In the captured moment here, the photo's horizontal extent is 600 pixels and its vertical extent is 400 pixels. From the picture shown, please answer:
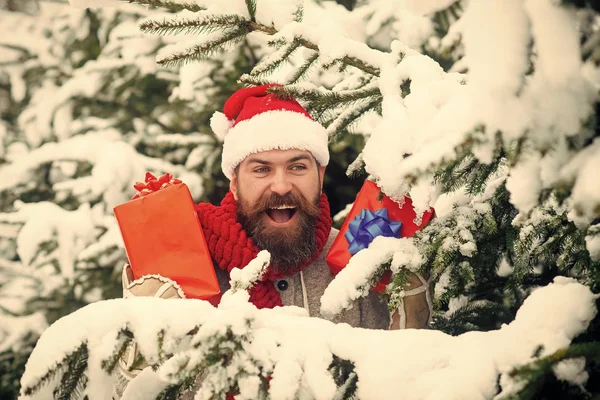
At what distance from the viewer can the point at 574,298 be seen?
0.98 meters

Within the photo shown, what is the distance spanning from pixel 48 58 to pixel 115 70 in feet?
2.20

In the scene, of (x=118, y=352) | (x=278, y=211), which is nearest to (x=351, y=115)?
(x=278, y=211)

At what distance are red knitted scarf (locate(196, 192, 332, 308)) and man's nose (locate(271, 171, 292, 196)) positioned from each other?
0.71 feet

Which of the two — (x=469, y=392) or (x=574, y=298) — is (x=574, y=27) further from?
(x=469, y=392)

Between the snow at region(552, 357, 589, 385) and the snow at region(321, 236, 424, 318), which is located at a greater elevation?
the snow at region(552, 357, 589, 385)

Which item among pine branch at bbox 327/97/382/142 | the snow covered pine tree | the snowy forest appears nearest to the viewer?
the snowy forest

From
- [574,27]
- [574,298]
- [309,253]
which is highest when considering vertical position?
[574,27]

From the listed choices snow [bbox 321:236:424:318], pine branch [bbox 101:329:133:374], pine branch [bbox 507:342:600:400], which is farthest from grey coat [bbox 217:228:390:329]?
pine branch [bbox 507:342:600:400]

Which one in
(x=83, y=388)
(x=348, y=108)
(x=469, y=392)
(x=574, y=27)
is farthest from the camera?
(x=348, y=108)

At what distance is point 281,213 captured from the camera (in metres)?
2.49

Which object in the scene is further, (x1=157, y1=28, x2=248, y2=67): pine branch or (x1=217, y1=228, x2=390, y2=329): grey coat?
(x1=217, y1=228, x2=390, y2=329): grey coat

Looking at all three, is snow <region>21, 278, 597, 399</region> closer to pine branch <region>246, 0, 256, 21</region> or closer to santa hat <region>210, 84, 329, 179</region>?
pine branch <region>246, 0, 256, 21</region>

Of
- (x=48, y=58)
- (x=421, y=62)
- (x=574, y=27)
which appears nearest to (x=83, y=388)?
(x=574, y=27)

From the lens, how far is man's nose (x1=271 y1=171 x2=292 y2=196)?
7.72 feet
